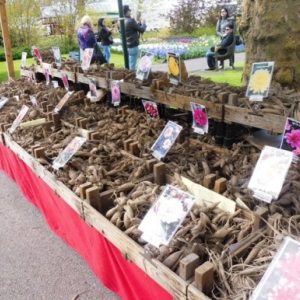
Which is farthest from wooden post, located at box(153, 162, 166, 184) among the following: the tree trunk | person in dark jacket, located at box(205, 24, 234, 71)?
person in dark jacket, located at box(205, 24, 234, 71)

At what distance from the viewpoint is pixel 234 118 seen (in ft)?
8.80

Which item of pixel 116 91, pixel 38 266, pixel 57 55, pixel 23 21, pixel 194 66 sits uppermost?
pixel 23 21

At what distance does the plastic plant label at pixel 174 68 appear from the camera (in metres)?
3.22

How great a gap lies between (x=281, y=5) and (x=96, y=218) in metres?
2.78

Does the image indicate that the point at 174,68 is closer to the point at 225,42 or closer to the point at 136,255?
the point at 136,255

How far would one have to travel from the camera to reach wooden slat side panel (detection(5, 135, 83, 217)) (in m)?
2.28

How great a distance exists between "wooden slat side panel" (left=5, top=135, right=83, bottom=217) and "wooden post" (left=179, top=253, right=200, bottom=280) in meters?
0.93

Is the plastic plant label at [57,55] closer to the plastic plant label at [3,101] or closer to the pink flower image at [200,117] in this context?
the plastic plant label at [3,101]

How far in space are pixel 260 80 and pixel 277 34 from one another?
1.22m

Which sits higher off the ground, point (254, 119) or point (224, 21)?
point (224, 21)

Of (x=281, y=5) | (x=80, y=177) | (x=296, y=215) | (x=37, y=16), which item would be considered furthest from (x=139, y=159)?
(x=37, y=16)

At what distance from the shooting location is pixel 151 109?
139 inches

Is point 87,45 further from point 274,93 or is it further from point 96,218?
point 96,218

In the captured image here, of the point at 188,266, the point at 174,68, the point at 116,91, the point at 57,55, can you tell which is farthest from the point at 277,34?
the point at 57,55
